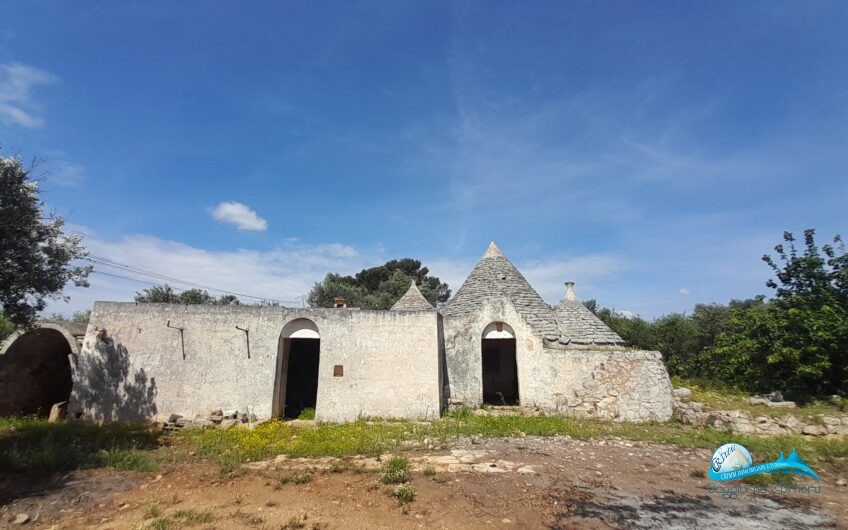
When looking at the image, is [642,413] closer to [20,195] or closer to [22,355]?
[20,195]

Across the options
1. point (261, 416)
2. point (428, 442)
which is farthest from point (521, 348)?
point (261, 416)

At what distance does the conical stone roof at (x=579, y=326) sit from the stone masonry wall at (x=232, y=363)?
4766 millimetres

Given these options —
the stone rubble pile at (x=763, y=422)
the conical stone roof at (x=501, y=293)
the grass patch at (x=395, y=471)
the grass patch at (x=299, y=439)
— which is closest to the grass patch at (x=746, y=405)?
the stone rubble pile at (x=763, y=422)

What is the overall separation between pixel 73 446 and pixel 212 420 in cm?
300

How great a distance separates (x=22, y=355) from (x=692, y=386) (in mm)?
21803

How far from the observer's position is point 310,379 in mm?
15117

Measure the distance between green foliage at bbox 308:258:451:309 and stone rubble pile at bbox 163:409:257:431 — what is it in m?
18.4

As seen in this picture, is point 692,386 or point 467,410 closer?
point 467,410

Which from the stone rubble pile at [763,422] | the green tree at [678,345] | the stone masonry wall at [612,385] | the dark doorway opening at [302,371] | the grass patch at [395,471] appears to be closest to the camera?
the grass patch at [395,471]

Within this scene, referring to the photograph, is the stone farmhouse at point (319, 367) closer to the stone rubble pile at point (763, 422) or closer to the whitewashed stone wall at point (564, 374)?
the whitewashed stone wall at point (564, 374)

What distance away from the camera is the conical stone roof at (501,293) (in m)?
12.8

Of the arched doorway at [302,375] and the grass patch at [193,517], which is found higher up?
the arched doorway at [302,375]

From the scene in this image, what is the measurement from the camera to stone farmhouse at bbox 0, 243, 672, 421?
1074 cm

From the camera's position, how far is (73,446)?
7.88 m
